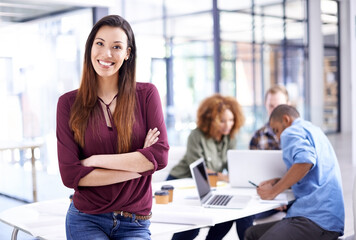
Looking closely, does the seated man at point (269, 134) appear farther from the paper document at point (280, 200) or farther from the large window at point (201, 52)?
the large window at point (201, 52)

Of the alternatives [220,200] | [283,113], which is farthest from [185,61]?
[220,200]

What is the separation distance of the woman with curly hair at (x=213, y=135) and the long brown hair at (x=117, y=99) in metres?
2.10

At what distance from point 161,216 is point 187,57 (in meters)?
7.39

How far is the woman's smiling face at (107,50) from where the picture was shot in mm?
2074

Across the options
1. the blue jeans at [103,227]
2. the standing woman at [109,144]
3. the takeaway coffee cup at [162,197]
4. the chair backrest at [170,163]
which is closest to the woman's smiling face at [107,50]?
the standing woman at [109,144]

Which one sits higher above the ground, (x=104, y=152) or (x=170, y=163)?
(x=104, y=152)

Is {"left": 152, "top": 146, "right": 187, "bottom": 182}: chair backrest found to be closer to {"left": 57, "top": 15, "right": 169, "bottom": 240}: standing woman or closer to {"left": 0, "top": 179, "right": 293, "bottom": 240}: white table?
{"left": 0, "top": 179, "right": 293, "bottom": 240}: white table

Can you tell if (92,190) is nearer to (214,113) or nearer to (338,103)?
(214,113)

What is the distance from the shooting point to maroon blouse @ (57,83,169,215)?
2027mm

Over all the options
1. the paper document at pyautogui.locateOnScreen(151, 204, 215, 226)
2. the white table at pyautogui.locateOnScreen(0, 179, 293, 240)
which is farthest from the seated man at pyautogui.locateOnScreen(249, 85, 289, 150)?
the paper document at pyautogui.locateOnScreen(151, 204, 215, 226)

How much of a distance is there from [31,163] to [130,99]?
2.83m

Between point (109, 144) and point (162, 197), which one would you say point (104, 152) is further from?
point (162, 197)

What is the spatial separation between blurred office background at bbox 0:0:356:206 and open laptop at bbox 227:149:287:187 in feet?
6.69

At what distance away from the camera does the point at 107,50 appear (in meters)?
2.08
